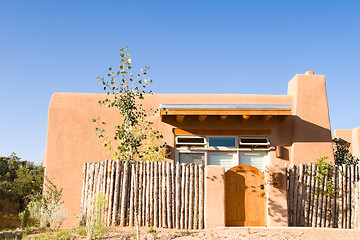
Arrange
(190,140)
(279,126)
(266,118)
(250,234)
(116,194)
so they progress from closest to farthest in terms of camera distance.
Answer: (250,234) < (116,194) < (266,118) < (190,140) < (279,126)

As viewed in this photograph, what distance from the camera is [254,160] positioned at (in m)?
12.1

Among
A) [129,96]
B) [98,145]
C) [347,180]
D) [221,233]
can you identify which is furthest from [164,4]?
[347,180]

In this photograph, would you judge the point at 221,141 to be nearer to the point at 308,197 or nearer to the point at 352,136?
the point at 308,197

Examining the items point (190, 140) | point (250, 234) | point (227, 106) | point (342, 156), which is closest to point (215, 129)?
point (190, 140)

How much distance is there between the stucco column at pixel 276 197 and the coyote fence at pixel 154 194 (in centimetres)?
168

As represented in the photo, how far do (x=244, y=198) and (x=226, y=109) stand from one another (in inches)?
125

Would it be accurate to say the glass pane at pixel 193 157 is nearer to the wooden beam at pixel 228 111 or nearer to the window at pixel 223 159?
the window at pixel 223 159

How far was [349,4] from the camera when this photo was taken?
426 inches

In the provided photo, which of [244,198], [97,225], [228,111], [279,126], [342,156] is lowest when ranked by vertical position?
[97,225]

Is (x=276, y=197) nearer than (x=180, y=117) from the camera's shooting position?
Yes

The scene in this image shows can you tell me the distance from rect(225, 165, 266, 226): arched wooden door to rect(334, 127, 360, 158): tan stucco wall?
1079cm

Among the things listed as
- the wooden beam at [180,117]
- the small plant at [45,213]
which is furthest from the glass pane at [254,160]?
the small plant at [45,213]

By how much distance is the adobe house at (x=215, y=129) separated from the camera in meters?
11.4

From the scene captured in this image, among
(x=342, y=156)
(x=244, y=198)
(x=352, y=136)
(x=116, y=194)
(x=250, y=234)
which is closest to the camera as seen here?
(x=250, y=234)
